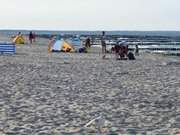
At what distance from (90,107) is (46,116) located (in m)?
1.75

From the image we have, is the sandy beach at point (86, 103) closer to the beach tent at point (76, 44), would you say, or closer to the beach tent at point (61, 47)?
the beach tent at point (61, 47)

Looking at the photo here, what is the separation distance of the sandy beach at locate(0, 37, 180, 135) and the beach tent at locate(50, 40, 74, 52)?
912 inches

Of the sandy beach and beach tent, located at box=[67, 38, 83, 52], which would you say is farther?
beach tent, located at box=[67, 38, 83, 52]

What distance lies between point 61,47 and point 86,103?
32689 millimetres

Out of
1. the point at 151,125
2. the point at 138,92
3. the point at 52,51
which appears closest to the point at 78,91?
the point at 138,92

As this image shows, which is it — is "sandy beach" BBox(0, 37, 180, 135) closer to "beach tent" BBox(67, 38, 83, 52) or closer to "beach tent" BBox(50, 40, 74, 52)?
"beach tent" BBox(50, 40, 74, 52)

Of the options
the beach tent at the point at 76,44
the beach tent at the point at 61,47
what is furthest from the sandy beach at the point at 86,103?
the beach tent at the point at 76,44

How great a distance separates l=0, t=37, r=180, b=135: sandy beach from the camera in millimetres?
11586

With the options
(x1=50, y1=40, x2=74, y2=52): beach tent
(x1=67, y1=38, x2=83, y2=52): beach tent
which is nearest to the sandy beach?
(x1=50, y1=40, x2=74, y2=52): beach tent

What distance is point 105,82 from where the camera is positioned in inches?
826

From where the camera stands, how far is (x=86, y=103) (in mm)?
15078

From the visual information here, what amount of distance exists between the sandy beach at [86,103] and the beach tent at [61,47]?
23.2 metres

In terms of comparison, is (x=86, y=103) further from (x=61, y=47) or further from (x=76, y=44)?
(x=76, y=44)

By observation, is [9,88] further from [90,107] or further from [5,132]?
[5,132]
